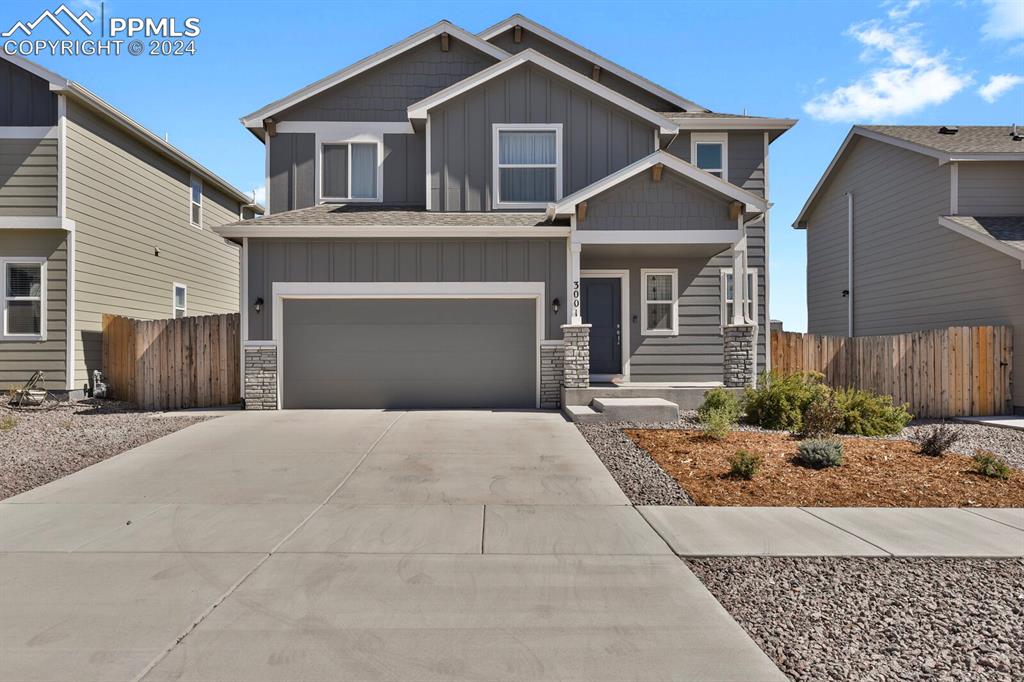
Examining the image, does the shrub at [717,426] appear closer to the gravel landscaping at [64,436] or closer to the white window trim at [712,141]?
the white window trim at [712,141]

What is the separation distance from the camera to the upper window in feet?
61.5

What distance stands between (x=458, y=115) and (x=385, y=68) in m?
2.68

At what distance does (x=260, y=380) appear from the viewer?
12633 mm

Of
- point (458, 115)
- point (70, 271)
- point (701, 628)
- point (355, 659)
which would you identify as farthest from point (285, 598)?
point (70, 271)

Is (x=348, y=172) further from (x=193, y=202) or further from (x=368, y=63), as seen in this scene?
(x=193, y=202)

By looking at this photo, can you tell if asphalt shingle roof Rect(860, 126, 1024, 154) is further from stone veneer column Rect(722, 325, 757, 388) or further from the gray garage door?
the gray garage door

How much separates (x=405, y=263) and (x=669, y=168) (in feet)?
19.0

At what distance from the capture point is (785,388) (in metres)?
10.5

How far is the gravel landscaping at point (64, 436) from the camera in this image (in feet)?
24.3

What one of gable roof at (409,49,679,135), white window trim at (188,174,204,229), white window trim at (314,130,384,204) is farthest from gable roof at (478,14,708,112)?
white window trim at (188,174,204,229)

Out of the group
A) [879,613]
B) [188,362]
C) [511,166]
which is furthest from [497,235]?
[879,613]

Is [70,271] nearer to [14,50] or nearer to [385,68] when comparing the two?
[14,50]

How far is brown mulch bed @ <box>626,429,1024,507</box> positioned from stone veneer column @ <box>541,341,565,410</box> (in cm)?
394

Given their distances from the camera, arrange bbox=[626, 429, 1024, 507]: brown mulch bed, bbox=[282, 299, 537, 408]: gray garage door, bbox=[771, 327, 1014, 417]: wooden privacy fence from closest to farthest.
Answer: bbox=[626, 429, 1024, 507]: brown mulch bed
bbox=[771, 327, 1014, 417]: wooden privacy fence
bbox=[282, 299, 537, 408]: gray garage door
